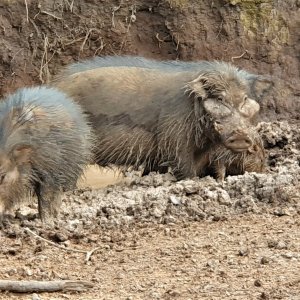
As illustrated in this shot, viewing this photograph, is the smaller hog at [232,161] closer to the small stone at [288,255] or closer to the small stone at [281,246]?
the small stone at [281,246]

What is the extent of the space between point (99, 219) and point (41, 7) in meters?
5.60

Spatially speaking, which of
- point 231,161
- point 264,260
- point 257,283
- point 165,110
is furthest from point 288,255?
point 165,110

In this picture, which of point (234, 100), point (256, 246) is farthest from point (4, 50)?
point (256, 246)

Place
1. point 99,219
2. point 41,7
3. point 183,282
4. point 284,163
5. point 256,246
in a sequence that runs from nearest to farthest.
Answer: point 183,282, point 256,246, point 99,219, point 284,163, point 41,7

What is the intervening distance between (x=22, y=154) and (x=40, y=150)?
17cm

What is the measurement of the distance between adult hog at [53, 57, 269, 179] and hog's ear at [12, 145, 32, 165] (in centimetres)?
195

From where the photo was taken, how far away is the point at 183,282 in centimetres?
652

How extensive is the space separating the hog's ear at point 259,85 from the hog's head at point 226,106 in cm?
27

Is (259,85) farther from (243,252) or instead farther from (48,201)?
(243,252)

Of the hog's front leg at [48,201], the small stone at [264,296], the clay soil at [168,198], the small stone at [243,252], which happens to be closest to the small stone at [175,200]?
the clay soil at [168,198]

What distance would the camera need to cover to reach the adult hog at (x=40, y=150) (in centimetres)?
864

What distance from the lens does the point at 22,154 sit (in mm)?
8672

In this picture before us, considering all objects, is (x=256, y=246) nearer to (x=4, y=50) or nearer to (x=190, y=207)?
(x=190, y=207)

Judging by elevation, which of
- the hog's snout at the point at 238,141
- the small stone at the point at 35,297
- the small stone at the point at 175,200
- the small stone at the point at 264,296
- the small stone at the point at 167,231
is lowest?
the small stone at the point at 167,231
